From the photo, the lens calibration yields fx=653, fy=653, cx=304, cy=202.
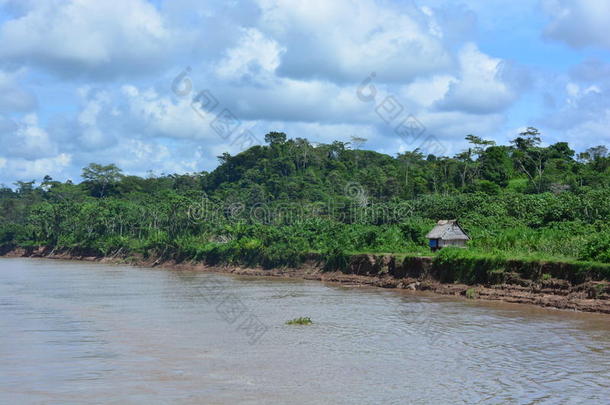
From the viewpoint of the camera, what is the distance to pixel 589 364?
52.9 ft

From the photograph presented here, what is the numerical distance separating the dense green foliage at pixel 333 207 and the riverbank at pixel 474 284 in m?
0.85

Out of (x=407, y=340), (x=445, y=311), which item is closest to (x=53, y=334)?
(x=407, y=340)

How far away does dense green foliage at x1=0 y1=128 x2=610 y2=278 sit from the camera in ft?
128

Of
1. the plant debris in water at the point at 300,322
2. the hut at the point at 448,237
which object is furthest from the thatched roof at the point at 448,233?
the plant debris in water at the point at 300,322

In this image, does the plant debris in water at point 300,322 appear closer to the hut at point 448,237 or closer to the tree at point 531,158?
the hut at point 448,237

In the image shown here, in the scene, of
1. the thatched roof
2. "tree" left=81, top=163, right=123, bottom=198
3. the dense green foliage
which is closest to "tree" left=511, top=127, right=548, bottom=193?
the dense green foliage

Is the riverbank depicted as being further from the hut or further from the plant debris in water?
the plant debris in water

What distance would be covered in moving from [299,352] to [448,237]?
20510 millimetres

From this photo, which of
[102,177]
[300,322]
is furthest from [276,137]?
[300,322]

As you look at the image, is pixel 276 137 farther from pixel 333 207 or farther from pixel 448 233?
pixel 448 233

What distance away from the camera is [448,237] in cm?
3666

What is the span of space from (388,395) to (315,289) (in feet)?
73.2

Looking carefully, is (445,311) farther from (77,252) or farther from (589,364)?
(77,252)

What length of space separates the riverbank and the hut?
2828 mm
